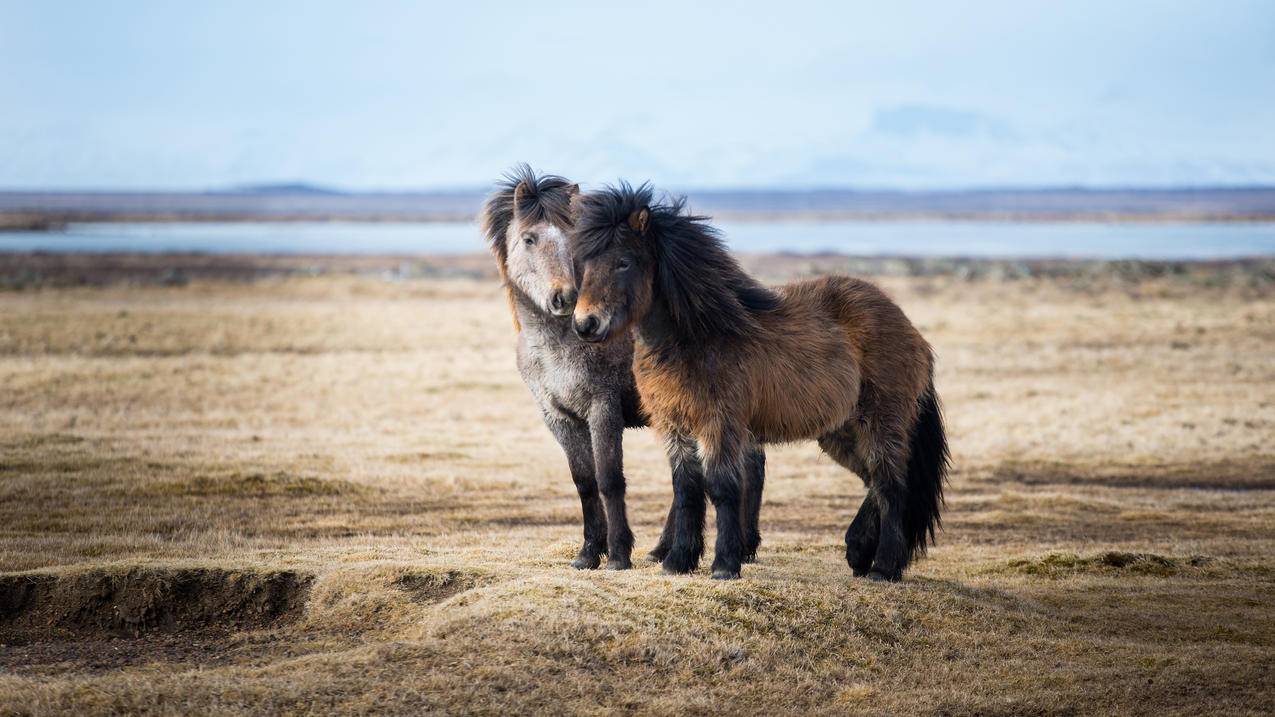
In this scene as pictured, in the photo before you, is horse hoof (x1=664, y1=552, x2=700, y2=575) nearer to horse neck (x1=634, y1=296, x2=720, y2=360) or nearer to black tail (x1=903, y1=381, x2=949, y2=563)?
horse neck (x1=634, y1=296, x2=720, y2=360)

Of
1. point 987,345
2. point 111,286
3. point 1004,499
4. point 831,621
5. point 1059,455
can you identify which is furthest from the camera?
point 111,286

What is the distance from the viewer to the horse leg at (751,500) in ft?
34.5

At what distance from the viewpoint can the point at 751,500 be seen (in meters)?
10.6

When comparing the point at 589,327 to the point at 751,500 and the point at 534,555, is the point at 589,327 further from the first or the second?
the point at 534,555

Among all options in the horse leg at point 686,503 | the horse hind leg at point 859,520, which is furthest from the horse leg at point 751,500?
the horse leg at point 686,503

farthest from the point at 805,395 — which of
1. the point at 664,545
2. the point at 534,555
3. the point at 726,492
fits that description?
the point at 534,555

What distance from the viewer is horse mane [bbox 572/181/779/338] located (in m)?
8.76

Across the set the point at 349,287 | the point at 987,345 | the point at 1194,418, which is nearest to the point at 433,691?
the point at 1194,418

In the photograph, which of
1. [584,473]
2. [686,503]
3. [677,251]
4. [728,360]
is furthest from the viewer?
[584,473]

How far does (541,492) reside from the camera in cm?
1697

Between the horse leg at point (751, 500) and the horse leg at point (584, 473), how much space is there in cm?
117

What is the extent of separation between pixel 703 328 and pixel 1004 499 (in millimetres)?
8835

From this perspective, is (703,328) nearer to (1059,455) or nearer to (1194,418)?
(1059,455)

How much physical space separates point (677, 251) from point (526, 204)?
1732mm
